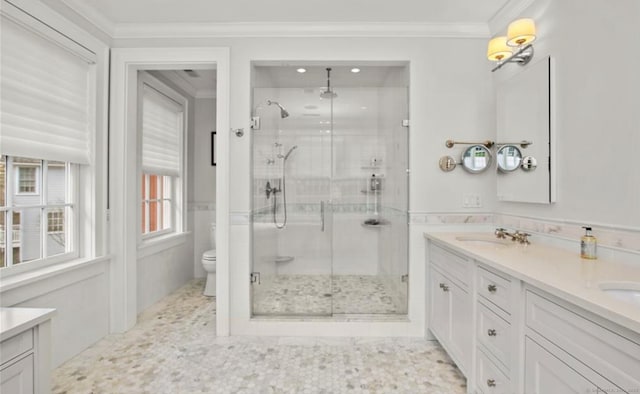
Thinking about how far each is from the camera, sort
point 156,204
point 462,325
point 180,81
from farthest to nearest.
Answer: point 180,81 → point 156,204 → point 462,325

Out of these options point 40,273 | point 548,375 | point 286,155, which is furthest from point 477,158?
point 40,273

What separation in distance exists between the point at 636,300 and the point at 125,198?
3.18 meters

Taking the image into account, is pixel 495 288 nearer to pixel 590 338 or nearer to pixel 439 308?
pixel 590 338

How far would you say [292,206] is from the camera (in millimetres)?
2943

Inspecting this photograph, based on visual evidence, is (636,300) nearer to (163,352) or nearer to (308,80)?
(163,352)

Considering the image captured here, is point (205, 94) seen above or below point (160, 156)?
above

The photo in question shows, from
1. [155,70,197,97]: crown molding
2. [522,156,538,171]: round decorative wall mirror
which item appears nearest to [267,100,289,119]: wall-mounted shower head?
[155,70,197,97]: crown molding

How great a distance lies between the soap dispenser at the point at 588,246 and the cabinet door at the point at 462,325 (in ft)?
2.01

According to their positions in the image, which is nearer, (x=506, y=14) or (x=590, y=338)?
(x=590, y=338)

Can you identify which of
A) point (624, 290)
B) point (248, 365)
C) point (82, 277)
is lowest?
point (248, 365)

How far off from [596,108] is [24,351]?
2916mm

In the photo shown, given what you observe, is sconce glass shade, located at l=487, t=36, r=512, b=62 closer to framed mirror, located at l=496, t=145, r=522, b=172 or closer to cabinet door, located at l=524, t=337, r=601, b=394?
framed mirror, located at l=496, t=145, r=522, b=172

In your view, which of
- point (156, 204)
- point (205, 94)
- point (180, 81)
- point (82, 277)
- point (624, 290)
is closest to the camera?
point (624, 290)

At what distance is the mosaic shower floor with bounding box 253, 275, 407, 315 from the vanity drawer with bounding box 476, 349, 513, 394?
975 mm
